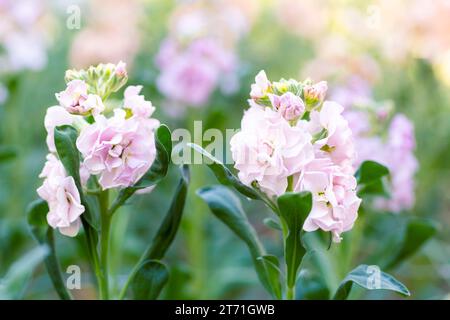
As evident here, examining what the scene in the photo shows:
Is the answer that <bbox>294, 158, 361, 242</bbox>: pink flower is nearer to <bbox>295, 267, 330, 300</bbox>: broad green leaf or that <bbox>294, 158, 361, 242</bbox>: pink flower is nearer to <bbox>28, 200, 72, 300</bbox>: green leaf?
<bbox>295, 267, 330, 300</bbox>: broad green leaf

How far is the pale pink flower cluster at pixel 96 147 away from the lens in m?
0.94

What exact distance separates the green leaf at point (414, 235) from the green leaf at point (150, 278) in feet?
1.62

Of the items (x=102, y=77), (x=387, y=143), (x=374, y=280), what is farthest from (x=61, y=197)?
(x=387, y=143)

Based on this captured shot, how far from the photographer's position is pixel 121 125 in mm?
943

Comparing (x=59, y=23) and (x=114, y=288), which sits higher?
(x=59, y=23)

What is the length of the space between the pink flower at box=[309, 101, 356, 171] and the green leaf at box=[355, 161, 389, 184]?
0.60 ft

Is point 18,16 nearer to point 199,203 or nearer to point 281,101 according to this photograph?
point 199,203

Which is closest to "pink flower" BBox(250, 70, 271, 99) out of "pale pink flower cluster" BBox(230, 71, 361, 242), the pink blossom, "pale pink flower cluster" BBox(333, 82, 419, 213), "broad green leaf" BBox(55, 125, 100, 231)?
"pale pink flower cluster" BBox(230, 71, 361, 242)

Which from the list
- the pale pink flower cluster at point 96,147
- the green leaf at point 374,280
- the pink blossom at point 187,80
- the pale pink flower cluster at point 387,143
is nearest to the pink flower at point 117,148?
the pale pink flower cluster at point 96,147

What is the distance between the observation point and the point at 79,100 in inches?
37.1

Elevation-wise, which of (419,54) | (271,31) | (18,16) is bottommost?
(419,54)

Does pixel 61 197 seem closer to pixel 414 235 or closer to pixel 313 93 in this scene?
pixel 313 93
